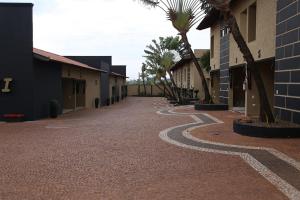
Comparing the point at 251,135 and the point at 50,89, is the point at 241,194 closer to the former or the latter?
the point at 251,135

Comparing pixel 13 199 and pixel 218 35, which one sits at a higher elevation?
pixel 218 35

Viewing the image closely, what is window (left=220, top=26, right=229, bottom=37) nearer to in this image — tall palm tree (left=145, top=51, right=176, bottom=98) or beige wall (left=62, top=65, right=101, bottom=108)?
beige wall (left=62, top=65, right=101, bottom=108)

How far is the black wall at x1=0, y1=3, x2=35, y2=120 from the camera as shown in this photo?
64.1ft

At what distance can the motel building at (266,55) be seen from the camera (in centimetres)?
1369

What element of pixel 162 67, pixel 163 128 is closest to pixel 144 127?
pixel 163 128

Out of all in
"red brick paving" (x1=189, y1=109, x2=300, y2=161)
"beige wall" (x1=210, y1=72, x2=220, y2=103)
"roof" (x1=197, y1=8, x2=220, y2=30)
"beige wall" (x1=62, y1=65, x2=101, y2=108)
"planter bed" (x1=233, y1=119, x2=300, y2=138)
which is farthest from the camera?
"beige wall" (x1=210, y1=72, x2=220, y2=103)

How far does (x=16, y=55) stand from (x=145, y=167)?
1353 centimetres

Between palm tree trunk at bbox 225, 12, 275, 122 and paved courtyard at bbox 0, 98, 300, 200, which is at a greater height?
palm tree trunk at bbox 225, 12, 275, 122

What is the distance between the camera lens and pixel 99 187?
6.68 m

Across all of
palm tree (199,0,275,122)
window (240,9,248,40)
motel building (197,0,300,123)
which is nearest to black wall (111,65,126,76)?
motel building (197,0,300,123)

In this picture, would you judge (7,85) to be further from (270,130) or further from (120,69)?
(120,69)

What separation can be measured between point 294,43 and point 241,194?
28.7ft

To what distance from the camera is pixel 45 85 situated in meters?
21.4

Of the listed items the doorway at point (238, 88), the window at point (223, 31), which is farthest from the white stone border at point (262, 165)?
the window at point (223, 31)
